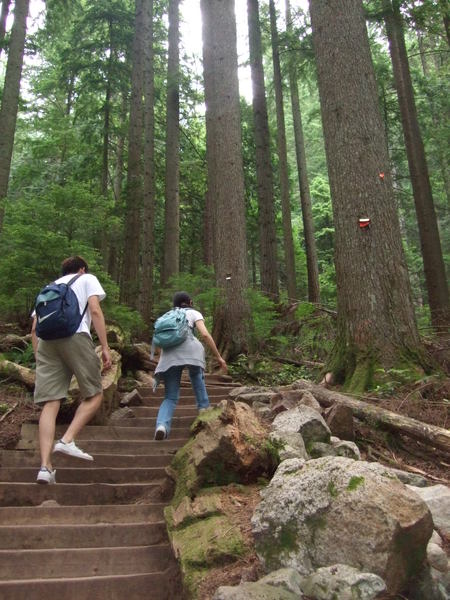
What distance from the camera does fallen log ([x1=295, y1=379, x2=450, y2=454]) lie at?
4.26 metres

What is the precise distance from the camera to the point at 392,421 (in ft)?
15.2

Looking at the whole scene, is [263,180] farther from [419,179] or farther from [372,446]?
[372,446]

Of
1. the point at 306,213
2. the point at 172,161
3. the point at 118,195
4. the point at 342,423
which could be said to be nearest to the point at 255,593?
the point at 342,423

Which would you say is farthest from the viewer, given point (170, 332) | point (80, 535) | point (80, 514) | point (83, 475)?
point (170, 332)

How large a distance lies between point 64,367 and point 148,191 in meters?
11.3

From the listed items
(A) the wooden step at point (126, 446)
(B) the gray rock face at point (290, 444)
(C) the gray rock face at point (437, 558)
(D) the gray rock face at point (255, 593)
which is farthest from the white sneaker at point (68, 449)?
(C) the gray rock face at point (437, 558)

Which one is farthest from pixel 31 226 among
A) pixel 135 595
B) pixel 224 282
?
pixel 135 595

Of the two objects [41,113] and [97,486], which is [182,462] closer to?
[97,486]

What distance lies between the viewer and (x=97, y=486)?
163 inches

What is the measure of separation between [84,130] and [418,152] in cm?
1232

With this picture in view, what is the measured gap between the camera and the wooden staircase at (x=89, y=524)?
295 centimetres

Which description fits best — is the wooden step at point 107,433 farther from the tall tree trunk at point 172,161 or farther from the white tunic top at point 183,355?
the tall tree trunk at point 172,161

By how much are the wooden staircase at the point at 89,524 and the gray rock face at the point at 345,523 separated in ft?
2.60

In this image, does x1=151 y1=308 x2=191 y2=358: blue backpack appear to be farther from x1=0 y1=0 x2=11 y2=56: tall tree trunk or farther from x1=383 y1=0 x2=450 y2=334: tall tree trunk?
x1=0 y1=0 x2=11 y2=56: tall tree trunk
